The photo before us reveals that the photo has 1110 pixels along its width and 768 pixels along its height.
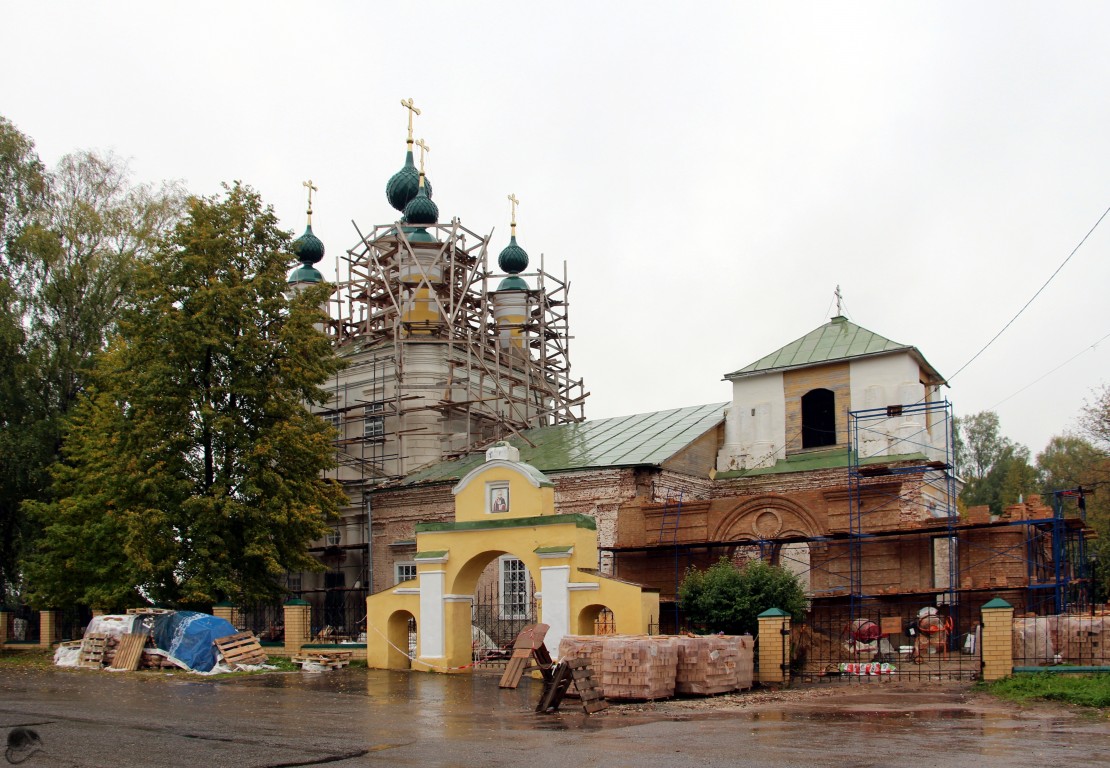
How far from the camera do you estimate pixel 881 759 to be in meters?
9.34

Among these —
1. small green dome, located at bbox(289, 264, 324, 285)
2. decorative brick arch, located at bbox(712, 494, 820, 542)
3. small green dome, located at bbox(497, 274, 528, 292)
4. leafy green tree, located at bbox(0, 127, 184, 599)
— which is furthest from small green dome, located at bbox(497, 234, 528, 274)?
decorative brick arch, located at bbox(712, 494, 820, 542)

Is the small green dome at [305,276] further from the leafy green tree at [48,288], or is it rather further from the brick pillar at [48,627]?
the brick pillar at [48,627]

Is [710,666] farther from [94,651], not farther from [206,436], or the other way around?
[206,436]

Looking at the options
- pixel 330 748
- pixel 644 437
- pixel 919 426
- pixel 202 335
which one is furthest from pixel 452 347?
pixel 330 748

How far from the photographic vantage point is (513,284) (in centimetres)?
3584

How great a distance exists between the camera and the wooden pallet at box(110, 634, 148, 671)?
21.0 metres

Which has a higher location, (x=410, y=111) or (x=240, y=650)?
(x=410, y=111)

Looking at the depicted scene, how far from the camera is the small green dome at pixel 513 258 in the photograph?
3691 centimetres

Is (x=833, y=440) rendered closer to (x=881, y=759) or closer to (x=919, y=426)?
(x=919, y=426)

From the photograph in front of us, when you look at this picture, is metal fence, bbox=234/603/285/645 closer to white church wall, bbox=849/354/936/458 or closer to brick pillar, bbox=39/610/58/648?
brick pillar, bbox=39/610/58/648

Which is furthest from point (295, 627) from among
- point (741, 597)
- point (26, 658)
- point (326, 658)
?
point (741, 597)

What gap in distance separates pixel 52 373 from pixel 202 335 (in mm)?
7112

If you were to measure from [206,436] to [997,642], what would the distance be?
1614cm

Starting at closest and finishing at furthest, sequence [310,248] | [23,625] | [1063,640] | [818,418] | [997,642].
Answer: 1. [997,642]
2. [1063,640]
3. [818,418]
4. [23,625]
5. [310,248]
